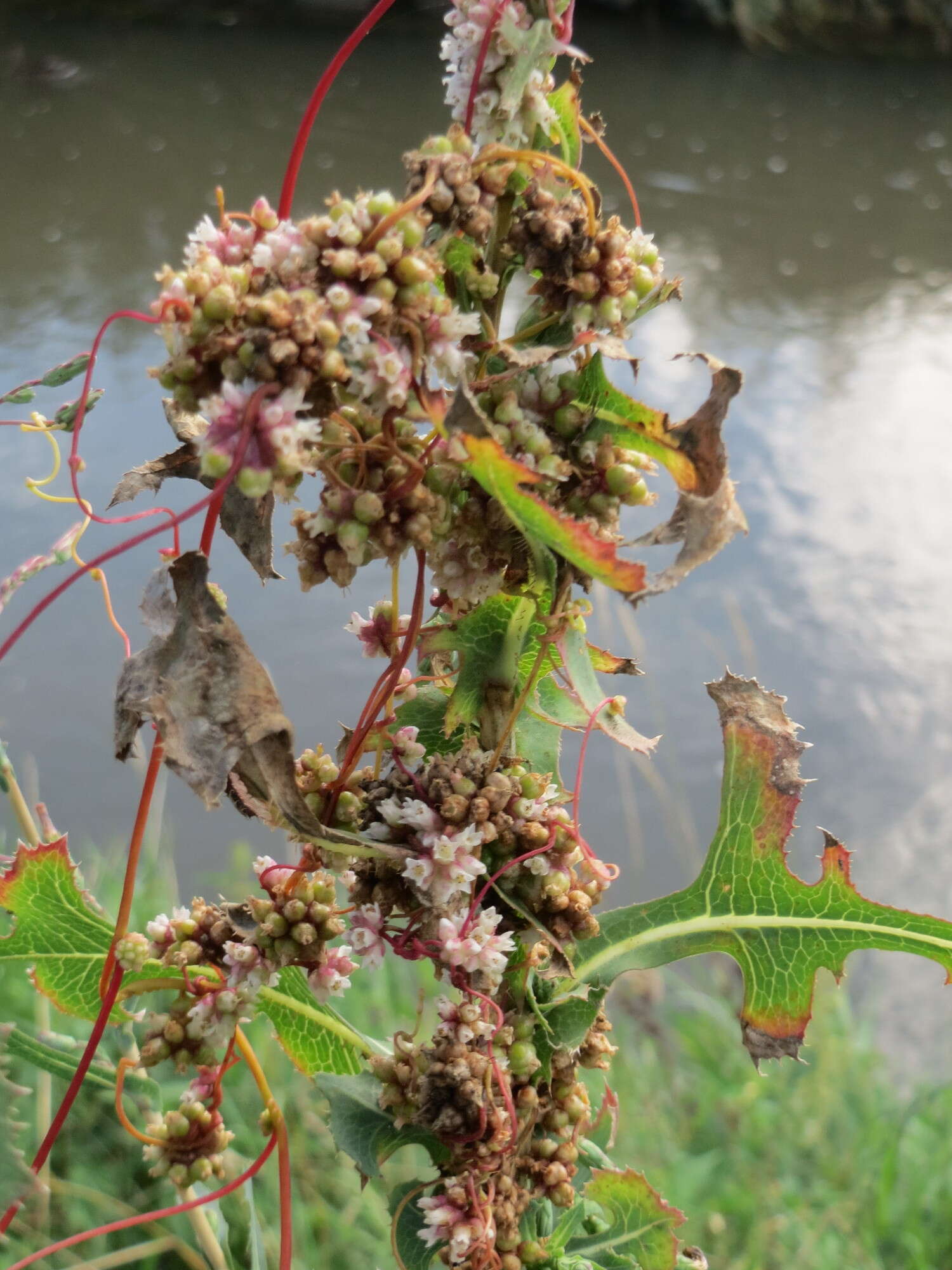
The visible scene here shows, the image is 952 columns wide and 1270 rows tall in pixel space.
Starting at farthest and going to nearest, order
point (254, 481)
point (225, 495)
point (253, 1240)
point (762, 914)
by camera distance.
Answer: point (253, 1240) < point (762, 914) < point (225, 495) < point (254, 481)

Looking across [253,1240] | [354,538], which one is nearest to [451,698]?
[354,538]

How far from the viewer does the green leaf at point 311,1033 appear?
0.66 meters

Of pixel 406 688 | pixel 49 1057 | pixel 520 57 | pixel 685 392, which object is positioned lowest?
pixel 49 1057

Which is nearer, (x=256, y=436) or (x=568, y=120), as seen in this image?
(x=256, y=436)

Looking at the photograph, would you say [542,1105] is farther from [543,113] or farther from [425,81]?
[425,81]

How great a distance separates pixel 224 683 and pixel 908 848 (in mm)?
2128

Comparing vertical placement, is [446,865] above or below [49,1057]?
above

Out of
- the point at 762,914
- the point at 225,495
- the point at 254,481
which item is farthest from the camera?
the point at 762,914

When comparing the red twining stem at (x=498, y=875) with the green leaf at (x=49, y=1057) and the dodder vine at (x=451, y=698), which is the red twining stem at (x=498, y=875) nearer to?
the dodder vine at (x=451, y=698)

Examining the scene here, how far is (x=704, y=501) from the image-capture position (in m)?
0.44

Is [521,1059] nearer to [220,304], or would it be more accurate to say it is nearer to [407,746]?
[407,746]

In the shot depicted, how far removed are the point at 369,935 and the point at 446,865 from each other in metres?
0.05

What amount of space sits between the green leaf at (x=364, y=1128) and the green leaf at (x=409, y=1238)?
21 millimetres

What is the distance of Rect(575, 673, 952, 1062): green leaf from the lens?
1.96 feet
